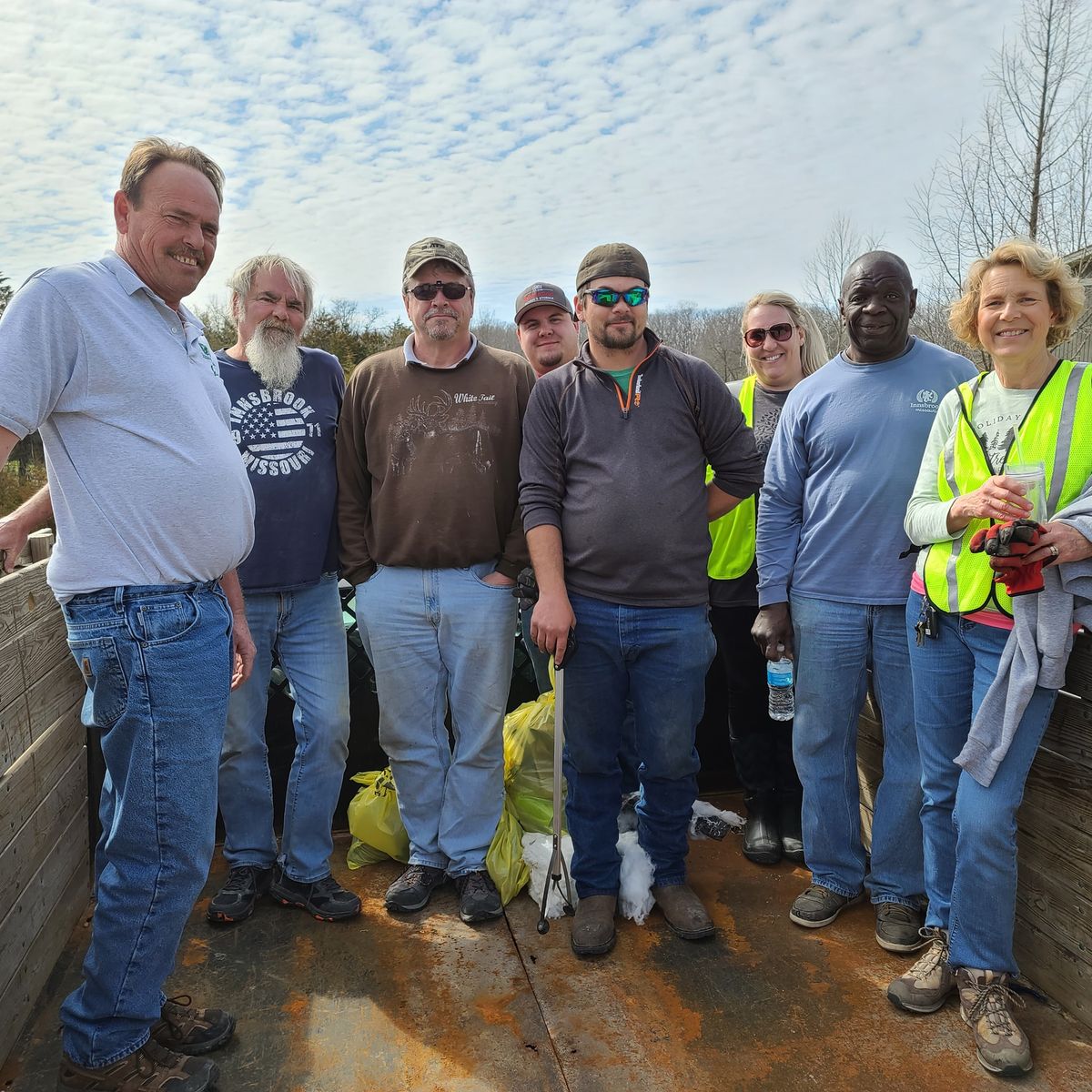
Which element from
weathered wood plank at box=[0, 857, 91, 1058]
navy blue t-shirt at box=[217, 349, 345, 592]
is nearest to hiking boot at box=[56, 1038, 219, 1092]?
weathered wood plank at box=[0, 857, 91, 1058]

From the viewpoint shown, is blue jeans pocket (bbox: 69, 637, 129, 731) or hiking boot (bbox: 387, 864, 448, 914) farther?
hiking boot (bbox: 387, 864, 448, 914)

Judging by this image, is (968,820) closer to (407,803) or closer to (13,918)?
(407,803)

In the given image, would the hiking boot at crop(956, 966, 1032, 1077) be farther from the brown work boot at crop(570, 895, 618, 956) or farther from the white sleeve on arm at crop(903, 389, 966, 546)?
the white sleeve on arm at crop(903, 389, 966, 546)

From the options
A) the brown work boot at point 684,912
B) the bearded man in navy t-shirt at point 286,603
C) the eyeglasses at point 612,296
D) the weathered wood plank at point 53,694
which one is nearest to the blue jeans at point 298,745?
the bearded man in navy t-shirt at point 286,603

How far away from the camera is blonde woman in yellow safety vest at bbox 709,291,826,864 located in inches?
140

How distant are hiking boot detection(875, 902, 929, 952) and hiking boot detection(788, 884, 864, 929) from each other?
0.47 ft

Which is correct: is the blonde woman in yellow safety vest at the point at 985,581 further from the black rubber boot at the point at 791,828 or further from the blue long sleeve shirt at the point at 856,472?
the black rubber boot at the point at 791,828

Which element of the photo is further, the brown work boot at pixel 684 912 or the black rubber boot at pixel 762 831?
the black rubber boot at pixel 762 831

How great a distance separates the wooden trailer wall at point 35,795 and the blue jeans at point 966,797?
2617 millimetres

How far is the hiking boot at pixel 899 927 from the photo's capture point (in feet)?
9.17

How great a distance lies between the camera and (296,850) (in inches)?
123

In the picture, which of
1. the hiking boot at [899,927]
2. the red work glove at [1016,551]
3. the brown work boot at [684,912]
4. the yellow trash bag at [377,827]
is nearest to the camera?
the red work glove at [1016,551]

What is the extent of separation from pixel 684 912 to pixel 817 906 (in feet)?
1.54

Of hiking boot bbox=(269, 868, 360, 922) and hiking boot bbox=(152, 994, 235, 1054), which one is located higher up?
hiking boot bbox=(152, 994, 235, 1054)
